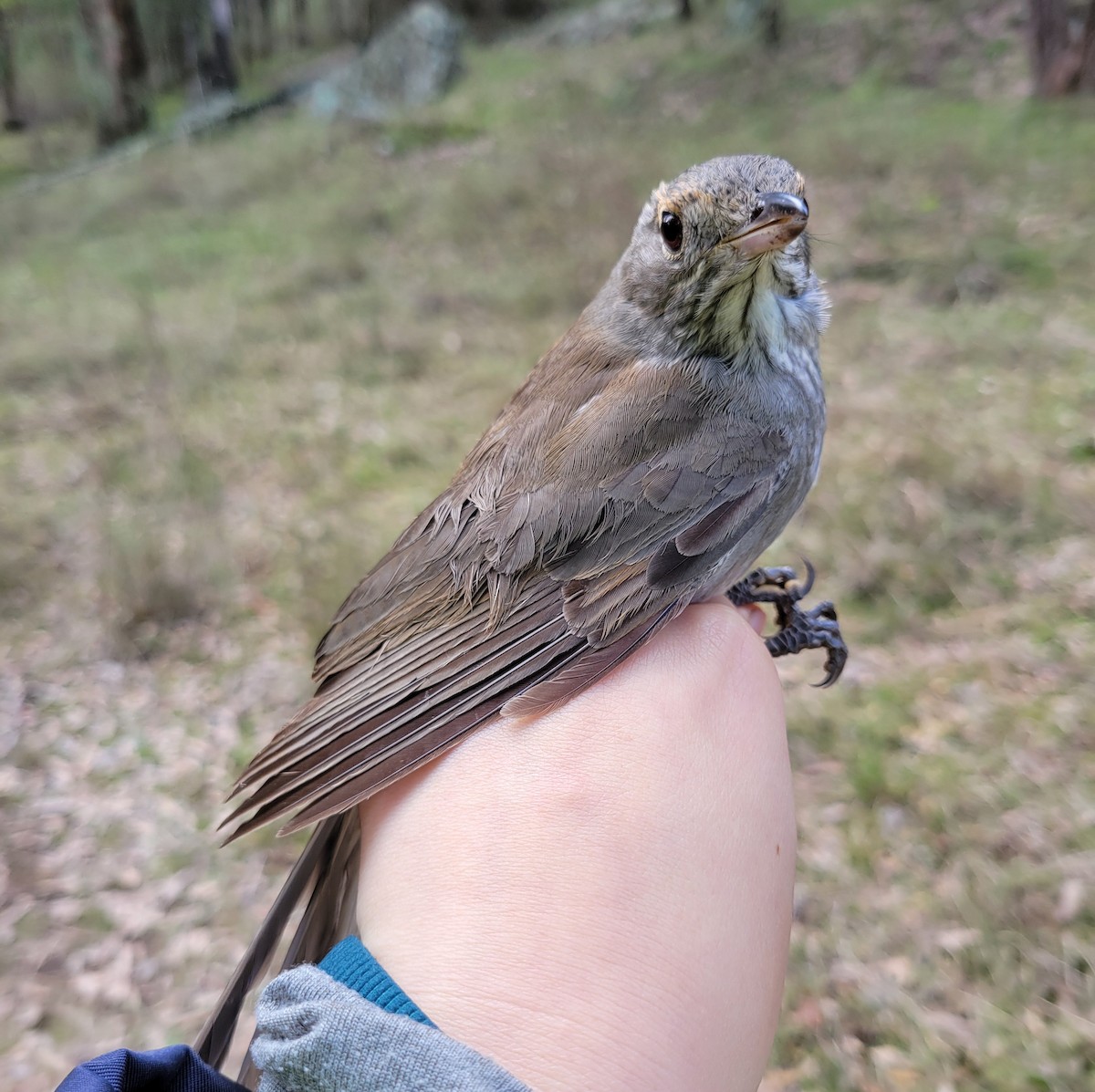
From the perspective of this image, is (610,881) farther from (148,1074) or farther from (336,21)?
(336,21)

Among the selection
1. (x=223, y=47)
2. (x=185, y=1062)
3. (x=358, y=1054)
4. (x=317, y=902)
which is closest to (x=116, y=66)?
(x=223, y=47)

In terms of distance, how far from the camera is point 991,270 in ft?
24.2

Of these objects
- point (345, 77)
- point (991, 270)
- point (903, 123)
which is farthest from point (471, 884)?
point (345, 77)

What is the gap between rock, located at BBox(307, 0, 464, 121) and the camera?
19.2 meters

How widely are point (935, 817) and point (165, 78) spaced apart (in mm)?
23448

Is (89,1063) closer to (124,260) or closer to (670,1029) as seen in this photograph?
(670,1029)

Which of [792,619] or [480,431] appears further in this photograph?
[480,431]

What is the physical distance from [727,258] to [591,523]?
2.37ft

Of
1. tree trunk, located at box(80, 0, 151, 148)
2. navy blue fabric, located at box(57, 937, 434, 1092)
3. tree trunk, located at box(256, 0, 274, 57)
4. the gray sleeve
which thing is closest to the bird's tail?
navy blue fabric, located at box(57, 937, 434, 1092)

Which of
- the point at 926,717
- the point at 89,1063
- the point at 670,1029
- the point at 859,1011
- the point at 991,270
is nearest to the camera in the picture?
the point at 89,1063

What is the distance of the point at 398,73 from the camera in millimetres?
19922

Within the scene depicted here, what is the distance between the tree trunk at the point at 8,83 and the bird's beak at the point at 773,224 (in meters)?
18.5

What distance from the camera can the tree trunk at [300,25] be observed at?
25188 mm

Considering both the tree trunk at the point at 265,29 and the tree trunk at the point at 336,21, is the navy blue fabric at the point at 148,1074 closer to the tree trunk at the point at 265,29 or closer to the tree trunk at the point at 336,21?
the tree trunk at the point at 265,29
